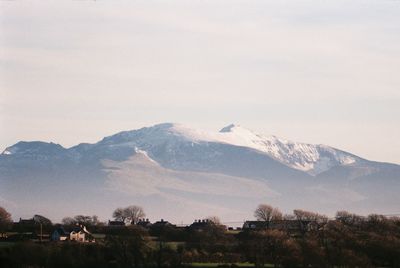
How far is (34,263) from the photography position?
287 ft

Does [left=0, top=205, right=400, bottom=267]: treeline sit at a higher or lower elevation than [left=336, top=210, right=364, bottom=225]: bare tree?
lower

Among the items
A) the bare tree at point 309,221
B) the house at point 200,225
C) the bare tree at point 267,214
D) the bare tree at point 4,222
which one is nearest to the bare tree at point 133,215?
the bare tree at point 267,214

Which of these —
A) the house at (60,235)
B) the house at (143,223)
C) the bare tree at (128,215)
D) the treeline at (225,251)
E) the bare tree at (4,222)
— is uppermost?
the bare tree at (128,215)

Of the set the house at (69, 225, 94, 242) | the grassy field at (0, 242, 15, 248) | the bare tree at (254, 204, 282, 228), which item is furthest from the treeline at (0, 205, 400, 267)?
the bare tree at (254, 204, 282, 228)

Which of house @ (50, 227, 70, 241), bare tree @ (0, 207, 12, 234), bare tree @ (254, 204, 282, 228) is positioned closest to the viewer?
house @ (50, 227, 70, 241)

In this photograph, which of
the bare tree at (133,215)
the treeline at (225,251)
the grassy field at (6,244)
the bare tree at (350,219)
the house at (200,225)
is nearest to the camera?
the treeline at (225,251)

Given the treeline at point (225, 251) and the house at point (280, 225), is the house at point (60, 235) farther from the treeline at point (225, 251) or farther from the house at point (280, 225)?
the house at point (280, 225)

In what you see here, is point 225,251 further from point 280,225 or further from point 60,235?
point 280,225

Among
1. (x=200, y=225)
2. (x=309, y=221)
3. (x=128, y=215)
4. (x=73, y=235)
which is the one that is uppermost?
(x=128, y=215)

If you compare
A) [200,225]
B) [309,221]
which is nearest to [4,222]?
[200,225]

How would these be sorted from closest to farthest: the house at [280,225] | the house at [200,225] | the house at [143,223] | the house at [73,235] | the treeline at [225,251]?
the treeline at [225,251]
the house at [73,235]
the house at [280,225]
the house at [200,225]
the house at [143,223]

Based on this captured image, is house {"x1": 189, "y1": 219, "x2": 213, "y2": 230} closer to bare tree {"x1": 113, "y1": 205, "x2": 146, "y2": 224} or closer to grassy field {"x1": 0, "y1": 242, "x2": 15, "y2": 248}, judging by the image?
bare tree {"x1": 113, "y1": 205, "x2": 146, "y2": 224}

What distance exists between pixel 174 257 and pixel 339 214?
72.8 meters

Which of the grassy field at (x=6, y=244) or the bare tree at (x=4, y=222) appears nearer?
the grassy field at (x=6, y=244)
